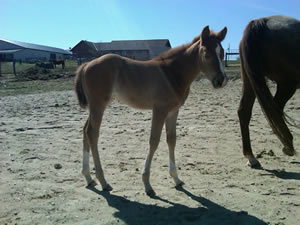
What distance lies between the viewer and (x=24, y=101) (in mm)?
10367

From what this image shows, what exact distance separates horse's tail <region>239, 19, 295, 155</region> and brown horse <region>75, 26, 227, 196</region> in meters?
0.74

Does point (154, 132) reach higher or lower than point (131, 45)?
lower

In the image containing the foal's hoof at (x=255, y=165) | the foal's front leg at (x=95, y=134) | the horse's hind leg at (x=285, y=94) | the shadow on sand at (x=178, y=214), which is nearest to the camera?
the shadow on sand at (x=178, y=214)

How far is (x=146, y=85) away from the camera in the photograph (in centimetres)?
356

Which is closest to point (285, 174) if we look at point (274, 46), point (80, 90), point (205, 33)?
point (274, 46)

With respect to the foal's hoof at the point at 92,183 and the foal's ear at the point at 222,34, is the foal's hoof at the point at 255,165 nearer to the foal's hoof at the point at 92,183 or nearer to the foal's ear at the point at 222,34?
the foal's ear at the point at 222,34

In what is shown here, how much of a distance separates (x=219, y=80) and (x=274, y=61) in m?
1.17

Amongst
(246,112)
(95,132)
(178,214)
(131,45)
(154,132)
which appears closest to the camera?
(178,214)

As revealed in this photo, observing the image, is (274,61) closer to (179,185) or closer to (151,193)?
(179,185)

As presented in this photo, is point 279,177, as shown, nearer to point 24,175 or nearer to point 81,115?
point 24,175

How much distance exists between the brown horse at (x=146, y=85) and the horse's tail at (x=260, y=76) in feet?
2.41

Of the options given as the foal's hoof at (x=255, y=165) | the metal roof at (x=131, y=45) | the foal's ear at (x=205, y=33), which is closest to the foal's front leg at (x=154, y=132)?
the foal's ear at (x=205, y=33)

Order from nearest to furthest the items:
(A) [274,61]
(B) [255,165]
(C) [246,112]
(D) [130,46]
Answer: (A) [274,61] < (B) [255,165] < (C) [246,112] < (D) [130,46]

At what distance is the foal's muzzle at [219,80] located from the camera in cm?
321
